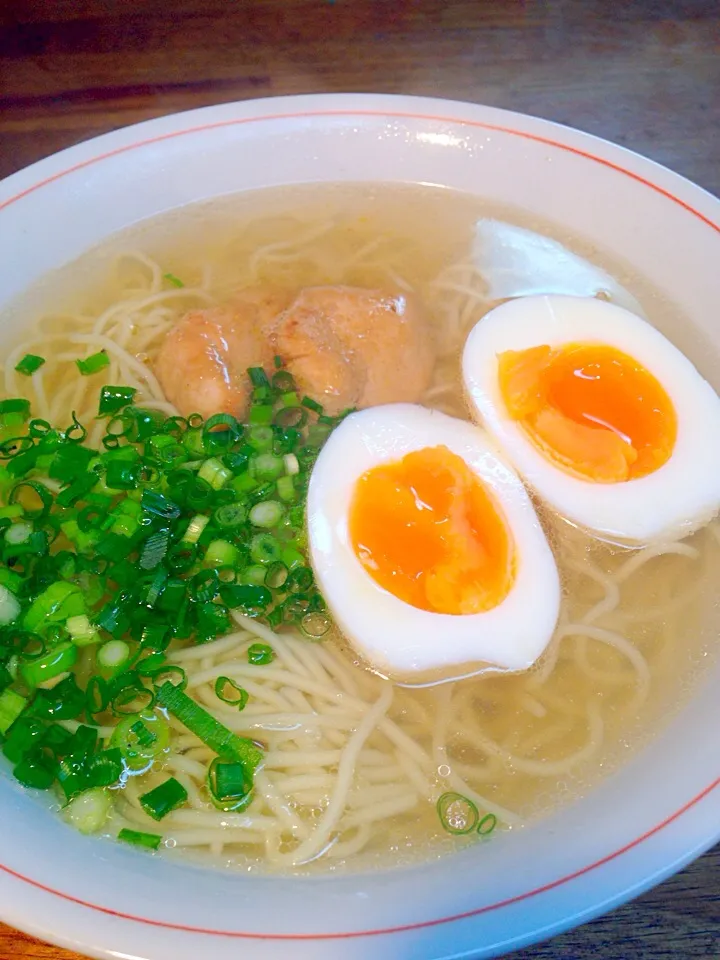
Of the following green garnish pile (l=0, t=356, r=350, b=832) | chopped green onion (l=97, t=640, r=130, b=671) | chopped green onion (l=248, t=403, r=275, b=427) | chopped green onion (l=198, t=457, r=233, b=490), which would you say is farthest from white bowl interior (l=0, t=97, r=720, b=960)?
chopped green onion (l=248, t=403, r=275, b=427)

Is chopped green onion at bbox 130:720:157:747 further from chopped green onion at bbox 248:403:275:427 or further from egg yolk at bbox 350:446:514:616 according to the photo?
chopped green onion at bbox 248:403:275:427

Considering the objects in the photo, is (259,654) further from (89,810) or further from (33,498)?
(33,498)

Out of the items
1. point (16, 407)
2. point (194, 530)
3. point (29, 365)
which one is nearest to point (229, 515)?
point (194, 530)

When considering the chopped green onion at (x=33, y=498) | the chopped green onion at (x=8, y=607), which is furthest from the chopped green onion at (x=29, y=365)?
the chopped green onion at (x=8, y=607)

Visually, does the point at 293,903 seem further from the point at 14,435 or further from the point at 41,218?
the point at 41,218

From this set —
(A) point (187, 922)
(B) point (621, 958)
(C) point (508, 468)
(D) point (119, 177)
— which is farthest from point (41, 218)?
(B) point (621, 958)

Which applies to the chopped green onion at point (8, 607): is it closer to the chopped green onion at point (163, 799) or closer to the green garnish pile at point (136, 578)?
the green garnish pile at point (136, 578)
